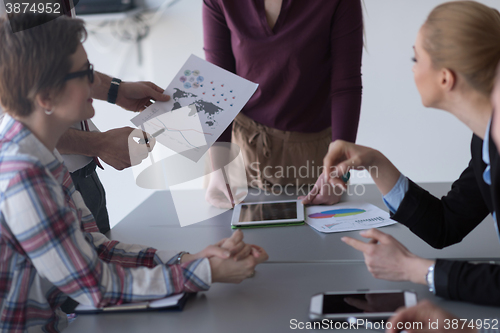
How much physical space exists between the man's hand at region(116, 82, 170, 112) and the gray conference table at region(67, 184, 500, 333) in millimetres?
350

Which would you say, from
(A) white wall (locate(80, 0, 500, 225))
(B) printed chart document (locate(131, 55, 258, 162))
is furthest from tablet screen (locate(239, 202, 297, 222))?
(A) white wall (locate(80, 0, 500, 225))

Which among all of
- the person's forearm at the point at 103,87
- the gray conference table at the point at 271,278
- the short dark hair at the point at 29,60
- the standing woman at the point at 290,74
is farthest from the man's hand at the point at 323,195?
the short dark hair at the point at 29,60

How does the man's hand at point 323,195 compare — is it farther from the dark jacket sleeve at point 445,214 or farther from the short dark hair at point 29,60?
the short dark hair at point 29,60

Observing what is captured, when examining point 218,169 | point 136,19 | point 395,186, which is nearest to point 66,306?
point 218,169

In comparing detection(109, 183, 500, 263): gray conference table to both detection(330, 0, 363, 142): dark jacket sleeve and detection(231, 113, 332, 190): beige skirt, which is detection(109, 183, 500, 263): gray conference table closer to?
detection(231, 113, 332, 190): beige skirt

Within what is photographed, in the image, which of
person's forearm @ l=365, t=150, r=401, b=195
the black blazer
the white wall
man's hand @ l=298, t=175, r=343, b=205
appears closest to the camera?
the black blazer

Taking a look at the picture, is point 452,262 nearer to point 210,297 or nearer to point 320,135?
point 210,297

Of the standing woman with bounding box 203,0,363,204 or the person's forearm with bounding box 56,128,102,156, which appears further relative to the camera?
the standing woman with bounding box 203,0,363,204

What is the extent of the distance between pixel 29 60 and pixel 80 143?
1.26 feet

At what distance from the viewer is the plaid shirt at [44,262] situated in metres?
0.77

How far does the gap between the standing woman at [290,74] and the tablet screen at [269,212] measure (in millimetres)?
105

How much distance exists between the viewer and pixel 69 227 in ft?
2.62

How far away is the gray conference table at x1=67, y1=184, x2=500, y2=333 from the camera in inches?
31.9

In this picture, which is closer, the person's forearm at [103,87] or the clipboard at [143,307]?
the clipboard at [143,307]
